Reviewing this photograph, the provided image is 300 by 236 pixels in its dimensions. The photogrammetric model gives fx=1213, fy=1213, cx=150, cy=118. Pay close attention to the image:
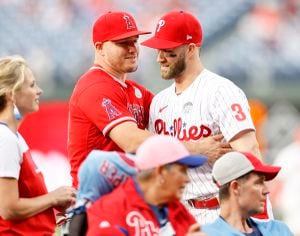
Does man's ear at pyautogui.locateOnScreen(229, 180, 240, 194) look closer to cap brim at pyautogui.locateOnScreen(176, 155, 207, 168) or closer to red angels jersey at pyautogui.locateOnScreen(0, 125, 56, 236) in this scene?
cap brim at pyautogui.locateOnScreen(176, 155, 207, 168)

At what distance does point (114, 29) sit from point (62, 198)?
4.27 feet

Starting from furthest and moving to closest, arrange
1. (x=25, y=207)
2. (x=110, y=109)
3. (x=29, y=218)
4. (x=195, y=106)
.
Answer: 1. (x=195, y=106)
2. (x=110, y=109)
3. (x=29, y=218)
4. (x=25, y=207)

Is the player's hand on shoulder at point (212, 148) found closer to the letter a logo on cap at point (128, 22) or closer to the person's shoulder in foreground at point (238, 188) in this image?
the person's shoulder in foreground at point (238, 188)

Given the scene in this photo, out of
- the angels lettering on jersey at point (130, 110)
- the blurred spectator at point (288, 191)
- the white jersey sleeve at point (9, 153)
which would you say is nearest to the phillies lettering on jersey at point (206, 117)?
the angels lettering on jersey at point (130, 110)

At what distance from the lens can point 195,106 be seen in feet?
25.7

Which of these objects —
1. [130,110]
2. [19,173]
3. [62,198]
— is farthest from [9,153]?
[130,110]

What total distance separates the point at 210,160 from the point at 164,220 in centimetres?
166

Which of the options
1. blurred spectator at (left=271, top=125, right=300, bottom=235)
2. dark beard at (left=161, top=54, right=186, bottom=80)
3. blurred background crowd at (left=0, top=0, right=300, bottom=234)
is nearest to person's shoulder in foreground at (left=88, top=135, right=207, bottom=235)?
dark beard at (left=161, top=54, right=186, bottom=80)

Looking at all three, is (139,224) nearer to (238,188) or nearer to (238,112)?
(238,188)

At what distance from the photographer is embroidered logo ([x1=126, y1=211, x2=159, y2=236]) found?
589cm

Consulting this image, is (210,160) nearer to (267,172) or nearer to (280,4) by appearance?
(267,172)

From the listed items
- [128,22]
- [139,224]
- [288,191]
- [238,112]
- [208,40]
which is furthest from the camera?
[208,40]

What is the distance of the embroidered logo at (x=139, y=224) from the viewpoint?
5891 millimetres

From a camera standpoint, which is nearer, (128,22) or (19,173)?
(19,173)
